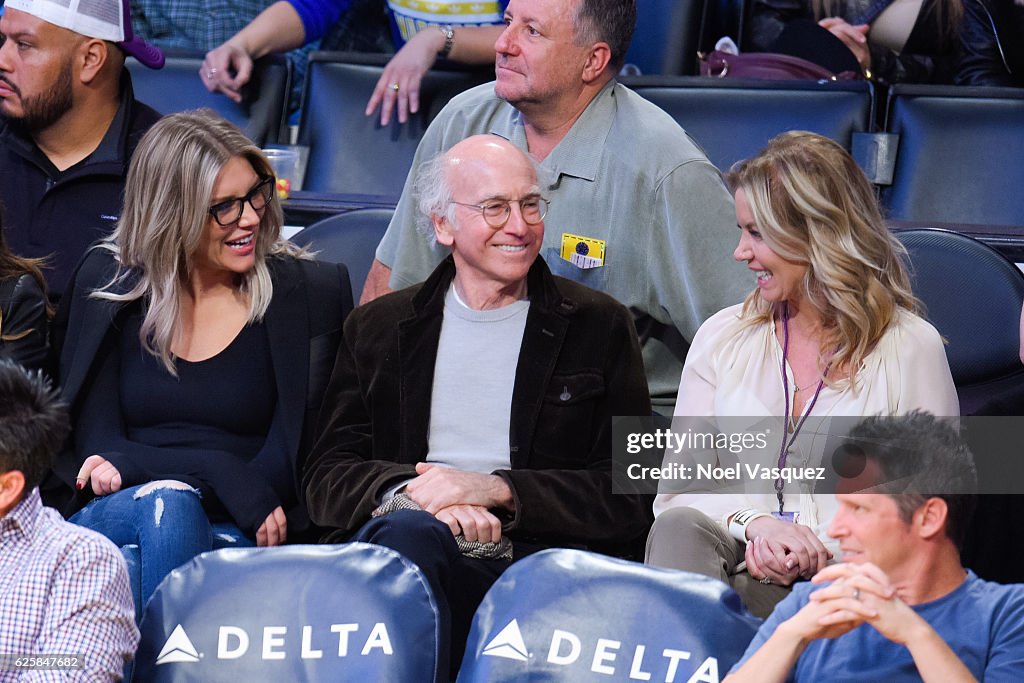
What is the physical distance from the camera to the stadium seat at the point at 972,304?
2.71 m

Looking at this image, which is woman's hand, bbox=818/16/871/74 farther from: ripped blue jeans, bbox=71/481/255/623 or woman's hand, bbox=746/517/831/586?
ripped blue jeans, bbox=71/481/255/623

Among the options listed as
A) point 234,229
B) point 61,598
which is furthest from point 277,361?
point 61,598

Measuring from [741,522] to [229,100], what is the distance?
7.28ft

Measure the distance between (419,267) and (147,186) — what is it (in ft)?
1.95

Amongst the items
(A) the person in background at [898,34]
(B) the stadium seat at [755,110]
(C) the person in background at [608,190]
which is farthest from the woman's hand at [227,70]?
(A) the person in background at [898,34]

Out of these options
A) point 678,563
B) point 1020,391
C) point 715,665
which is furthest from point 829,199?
point 715,665

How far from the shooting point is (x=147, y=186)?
108 inches

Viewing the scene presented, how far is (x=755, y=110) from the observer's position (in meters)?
Answer: 3.47

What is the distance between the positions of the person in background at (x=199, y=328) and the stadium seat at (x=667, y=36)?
1515 millimetres

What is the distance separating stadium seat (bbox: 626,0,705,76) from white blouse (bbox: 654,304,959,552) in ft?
5.40

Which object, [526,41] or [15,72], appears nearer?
[526,41]

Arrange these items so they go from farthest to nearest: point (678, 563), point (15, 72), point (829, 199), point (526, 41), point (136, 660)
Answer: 1. point (15, 72)
2. point (526, 41)
3. point (829, 199)
4. point (678, 563)
5. point (136, 660)

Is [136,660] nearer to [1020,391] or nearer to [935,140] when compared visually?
[1020,391]

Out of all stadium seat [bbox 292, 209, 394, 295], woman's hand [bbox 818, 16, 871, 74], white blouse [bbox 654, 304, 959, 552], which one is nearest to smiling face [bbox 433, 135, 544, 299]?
white blouse [bbox 654, 304, 959, 552]
